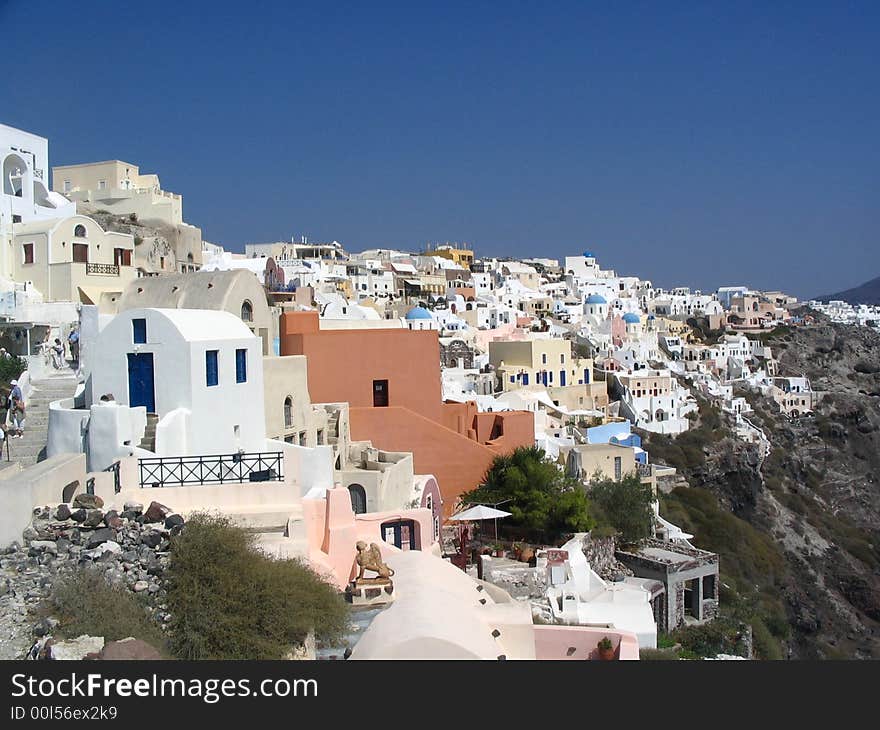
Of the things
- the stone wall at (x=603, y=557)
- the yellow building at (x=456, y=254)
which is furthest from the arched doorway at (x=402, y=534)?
the yellow building at (x=456, y=254)

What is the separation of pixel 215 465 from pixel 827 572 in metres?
35.6

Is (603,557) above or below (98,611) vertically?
below

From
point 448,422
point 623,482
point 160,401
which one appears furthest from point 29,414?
point 623,482

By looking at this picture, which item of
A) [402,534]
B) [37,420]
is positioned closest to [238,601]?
[402,534]

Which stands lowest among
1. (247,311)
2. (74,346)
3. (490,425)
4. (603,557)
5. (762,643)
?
(762,643)

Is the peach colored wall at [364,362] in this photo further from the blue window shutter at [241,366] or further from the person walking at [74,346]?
the blue window shutter at [241,366]

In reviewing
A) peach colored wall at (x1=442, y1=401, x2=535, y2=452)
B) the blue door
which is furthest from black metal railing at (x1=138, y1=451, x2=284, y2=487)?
peach colored wall at (x1=442, y1=401, x2=535, y2=452)

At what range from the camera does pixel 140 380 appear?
12188 mm

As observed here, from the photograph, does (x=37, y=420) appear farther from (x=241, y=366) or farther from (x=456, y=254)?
(x=456, y=254)

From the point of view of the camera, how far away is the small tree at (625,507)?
1939 centimetres

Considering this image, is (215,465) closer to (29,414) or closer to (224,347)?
(224,347)

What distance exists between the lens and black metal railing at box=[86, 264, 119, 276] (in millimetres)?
20438

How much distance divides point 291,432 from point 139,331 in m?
3.64

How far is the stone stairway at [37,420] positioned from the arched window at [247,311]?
3.23m
